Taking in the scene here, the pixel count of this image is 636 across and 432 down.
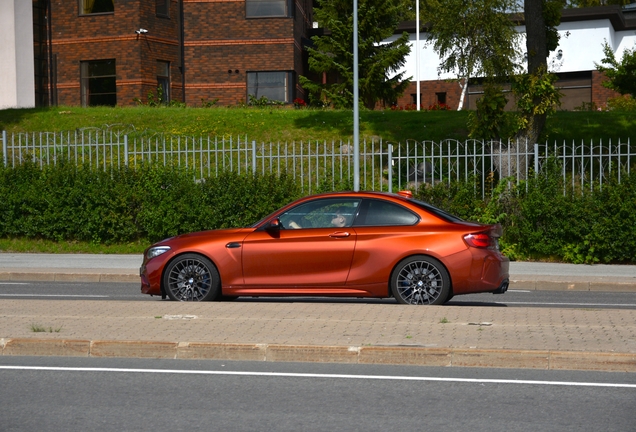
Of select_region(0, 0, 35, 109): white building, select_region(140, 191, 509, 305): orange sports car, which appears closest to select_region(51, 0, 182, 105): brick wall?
select_region(0, 0, 35, 109): white building

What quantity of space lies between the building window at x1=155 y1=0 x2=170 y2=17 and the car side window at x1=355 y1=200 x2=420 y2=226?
29.2 metres

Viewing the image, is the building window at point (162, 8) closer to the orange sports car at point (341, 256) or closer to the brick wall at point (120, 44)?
the brick wall at point (120, 44)

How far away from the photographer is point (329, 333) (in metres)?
9.55

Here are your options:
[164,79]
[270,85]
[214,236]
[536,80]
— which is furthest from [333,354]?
[164,79]

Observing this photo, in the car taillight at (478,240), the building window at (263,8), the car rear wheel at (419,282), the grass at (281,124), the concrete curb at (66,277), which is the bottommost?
the concrete curb at (66,277)

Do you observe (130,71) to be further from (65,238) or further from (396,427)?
(396,427)

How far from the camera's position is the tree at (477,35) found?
73.6ft

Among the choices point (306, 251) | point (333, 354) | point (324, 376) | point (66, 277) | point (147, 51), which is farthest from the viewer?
point (147, 51)

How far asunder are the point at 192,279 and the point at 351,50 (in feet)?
93.7

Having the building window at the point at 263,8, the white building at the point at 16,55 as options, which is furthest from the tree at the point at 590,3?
the white building at the point at 16,55

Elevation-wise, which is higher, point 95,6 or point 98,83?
point 95,6

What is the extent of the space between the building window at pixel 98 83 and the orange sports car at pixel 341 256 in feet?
91.8

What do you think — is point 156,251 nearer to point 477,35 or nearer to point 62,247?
point 62,247

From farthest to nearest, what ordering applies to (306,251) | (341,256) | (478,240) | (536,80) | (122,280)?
(536,80), (122,280), (306,251), (341,256), (478,240)
